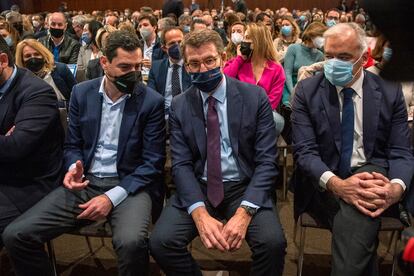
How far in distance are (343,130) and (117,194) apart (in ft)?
4.38

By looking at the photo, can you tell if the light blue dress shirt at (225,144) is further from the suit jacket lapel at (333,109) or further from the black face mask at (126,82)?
the suit jacket lapel at (333,109)

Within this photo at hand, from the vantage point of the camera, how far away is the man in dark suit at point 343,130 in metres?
2.41

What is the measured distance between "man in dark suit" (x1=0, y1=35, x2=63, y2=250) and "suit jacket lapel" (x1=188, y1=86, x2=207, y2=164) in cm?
82

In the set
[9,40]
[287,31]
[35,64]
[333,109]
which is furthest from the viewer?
[287,31]

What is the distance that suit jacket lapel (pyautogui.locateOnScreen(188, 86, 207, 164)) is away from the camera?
8.22 feet

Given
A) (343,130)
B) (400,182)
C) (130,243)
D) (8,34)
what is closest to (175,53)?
(343,130)

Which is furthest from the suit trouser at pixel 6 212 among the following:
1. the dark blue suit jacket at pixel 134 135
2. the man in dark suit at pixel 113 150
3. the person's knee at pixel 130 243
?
the person's knee at pixel 130 243

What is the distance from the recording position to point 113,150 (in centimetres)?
264

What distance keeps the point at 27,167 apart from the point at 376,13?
226cm

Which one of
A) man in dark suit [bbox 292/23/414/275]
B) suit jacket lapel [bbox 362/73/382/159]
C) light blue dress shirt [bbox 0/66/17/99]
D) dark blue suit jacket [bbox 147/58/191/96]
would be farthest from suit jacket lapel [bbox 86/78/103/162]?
suit jacket lapel [bbox 362/73/382/159]

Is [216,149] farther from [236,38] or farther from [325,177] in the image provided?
[236,38]

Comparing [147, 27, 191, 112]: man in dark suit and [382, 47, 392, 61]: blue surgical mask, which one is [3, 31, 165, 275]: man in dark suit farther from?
[382, 47, 392, 61]: blue surgical mask

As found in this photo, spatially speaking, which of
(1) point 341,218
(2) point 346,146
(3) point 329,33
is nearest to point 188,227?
(1) point 341,218

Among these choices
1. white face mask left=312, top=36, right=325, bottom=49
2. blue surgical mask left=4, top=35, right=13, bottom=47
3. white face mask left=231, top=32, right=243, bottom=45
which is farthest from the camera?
blue surgical mask left=4, top=35, right=13, bottom=47
